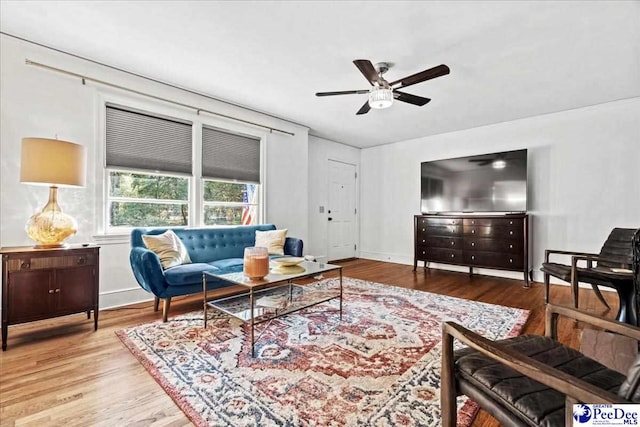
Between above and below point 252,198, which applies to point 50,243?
below

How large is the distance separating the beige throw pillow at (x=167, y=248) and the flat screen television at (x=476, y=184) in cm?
408

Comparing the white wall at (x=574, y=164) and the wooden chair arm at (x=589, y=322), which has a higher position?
the white wall at (x=574, y=164)

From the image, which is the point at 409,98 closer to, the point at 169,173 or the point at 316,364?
the point at 316,364

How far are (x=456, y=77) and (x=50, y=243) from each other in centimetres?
428

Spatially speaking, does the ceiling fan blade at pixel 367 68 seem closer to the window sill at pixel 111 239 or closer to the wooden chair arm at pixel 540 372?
the wooden chair arm at pixel 540 372

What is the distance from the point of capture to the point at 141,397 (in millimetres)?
1645

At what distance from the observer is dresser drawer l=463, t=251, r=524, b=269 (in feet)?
14.0

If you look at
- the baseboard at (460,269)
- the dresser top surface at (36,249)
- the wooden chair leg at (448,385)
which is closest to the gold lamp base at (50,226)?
the dresser top surface at (36,249)

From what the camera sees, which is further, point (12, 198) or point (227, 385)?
point (12, 198)

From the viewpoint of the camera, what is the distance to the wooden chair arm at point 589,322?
1.10 meters

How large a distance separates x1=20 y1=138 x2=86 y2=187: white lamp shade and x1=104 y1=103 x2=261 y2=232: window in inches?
29.5

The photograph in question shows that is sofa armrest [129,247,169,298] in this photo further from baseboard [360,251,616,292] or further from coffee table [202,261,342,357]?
baseboard [360,251,616,292]

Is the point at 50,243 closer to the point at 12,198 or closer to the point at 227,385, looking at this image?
the point at 12,198

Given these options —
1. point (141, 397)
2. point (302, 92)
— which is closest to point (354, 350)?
point (141, 397)
